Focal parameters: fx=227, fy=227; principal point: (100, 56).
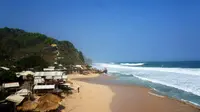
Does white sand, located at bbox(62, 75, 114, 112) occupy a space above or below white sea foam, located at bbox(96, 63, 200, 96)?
below

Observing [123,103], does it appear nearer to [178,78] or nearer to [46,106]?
[46,106]

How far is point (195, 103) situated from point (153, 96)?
4915 millimetres

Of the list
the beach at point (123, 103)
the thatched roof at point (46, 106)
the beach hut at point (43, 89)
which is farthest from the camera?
the beach hut at point (43, 89)

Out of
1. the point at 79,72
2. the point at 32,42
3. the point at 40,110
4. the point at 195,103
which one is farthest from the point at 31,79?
the point at 32,42

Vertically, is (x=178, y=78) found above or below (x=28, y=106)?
above

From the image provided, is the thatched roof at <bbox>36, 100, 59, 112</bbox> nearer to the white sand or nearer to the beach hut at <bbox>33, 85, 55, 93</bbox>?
the white sand

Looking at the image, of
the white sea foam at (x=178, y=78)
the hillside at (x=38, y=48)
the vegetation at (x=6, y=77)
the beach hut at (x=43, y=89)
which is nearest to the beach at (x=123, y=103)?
the beach hut at (x=43, y=89)

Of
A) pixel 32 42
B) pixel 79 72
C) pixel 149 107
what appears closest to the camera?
pixel 149 107

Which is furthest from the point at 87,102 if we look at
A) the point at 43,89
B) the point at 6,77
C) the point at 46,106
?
the point at 6,77

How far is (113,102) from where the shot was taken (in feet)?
76.5

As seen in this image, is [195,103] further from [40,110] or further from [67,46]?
[67,46]

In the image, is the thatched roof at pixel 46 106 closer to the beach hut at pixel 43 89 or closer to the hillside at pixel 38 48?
the beach hut at pixel 43 89

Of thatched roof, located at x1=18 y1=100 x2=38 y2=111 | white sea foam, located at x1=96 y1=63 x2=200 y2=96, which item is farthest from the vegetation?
white sea foam, located at x1=96 y1=63 x2=200 y2=96

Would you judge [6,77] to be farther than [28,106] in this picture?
Yes
